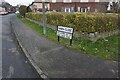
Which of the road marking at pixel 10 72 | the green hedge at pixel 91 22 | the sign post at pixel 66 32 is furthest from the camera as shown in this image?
the green hedge at pixel 91 22

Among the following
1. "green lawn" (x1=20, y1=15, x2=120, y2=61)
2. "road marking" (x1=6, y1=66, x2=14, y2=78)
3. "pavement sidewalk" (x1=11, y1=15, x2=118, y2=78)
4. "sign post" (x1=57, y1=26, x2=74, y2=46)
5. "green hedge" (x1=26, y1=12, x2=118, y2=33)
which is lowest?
"road marking" (x1=6, y1=66, x2=14, y2=78)

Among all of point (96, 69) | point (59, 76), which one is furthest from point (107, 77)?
point (59, 76)

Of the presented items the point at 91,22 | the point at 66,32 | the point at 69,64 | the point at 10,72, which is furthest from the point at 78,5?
the point at 10,72

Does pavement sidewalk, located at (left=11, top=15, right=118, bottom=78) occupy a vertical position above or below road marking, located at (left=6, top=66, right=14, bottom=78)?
above

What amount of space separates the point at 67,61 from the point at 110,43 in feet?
11.2

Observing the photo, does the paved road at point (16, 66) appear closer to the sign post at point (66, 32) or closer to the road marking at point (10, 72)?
the road marking at point (10, 72)

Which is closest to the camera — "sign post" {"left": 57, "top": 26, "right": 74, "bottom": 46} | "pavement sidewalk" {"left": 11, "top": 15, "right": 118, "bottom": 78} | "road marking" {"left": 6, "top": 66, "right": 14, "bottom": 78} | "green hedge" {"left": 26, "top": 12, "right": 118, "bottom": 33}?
"pavement sidewalk" {"left": 11, "top": 15, "right": 118, "bottom": 78}

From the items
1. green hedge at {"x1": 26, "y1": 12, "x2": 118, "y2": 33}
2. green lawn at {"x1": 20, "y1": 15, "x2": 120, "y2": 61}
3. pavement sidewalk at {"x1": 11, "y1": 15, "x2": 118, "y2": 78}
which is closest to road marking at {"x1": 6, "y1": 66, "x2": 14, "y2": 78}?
pavement sidewalk at {"x1": 11, "y1": 15, "x2": 118, "y2": 78}

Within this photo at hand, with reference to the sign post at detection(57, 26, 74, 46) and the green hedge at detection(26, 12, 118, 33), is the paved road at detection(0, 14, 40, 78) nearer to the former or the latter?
the sign post at detection(57, 26, 74, 46)

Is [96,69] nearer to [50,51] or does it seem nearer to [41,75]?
[41,75]

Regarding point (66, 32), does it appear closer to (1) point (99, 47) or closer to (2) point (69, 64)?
(1) point (99, 47)

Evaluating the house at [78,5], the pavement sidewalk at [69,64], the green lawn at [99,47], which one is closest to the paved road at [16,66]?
the pavement sidewalk at [69,64]

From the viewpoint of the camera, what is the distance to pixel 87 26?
902cm

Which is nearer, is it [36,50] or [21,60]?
[21,60]
